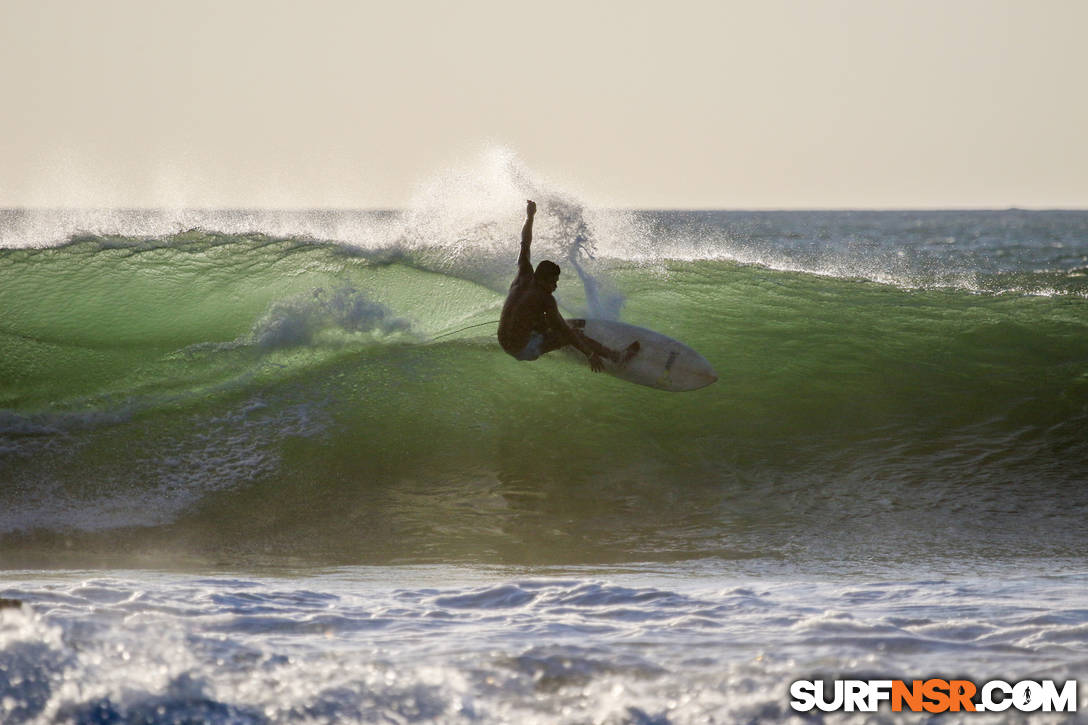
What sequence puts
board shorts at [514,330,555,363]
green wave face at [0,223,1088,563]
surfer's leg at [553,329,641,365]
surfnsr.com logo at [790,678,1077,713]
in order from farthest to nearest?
surfer's leg at [553,329,641,365] < board shorts at [514,330,555,363] < green wave face at [0,223,1088,563] < surfnsr.com logo at [790,678,1077,713]

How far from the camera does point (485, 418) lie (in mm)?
7754

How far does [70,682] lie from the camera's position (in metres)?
3.32

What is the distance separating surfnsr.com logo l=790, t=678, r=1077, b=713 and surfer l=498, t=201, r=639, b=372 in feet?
12.1

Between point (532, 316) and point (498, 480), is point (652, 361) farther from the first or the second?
point (498, 480)

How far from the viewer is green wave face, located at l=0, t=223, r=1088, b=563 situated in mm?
5977

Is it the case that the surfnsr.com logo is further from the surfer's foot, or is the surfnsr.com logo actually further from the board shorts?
the surfer's foot

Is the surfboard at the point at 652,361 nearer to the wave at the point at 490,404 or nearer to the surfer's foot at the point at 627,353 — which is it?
the surfer's foot at the point at 627,353

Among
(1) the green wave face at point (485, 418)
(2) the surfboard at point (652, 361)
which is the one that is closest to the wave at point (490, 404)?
(1) the green wave face at point (485, 418)

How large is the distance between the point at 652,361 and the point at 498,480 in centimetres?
164

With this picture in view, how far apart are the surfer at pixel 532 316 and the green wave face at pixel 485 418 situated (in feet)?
2.57

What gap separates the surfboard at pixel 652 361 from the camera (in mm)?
7582

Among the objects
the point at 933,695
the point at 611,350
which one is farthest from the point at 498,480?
the point at 933,695

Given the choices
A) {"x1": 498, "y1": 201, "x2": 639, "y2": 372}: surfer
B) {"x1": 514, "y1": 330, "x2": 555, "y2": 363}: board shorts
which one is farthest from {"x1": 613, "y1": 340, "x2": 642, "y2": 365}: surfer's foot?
{"x1": 514, "y1": 330, "x2": 555, "y2": 363}: board shorts

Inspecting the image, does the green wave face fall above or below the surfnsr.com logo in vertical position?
above
